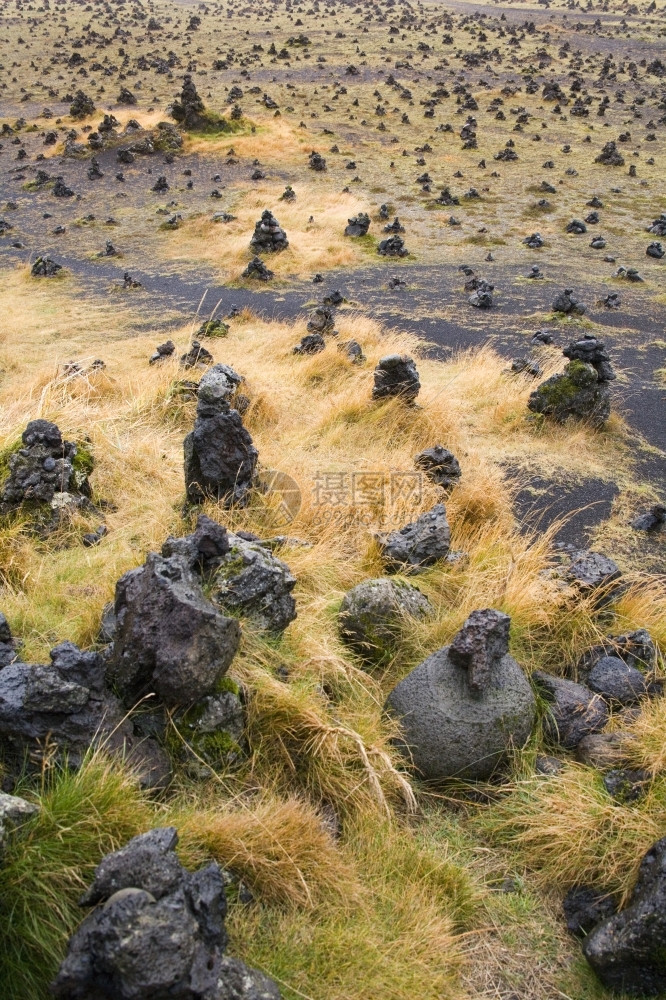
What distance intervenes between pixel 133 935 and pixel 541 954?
1769 millimetres

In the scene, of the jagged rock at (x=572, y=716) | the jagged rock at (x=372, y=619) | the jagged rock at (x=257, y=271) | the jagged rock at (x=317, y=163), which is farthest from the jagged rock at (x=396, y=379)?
the jagged rock at (x=317, y=163)

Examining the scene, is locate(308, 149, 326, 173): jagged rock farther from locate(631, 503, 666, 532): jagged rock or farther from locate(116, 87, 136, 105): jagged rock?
locate(631, 503, 666, 532): jagged rock

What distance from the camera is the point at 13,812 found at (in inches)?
96.0

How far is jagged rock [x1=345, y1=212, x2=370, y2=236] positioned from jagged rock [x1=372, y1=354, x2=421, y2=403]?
11.6m

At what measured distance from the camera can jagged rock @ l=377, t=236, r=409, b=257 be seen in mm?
17453

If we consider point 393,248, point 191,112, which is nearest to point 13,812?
point 393,248

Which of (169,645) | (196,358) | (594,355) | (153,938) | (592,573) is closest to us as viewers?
(153,938)

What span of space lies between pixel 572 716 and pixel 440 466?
3008mm

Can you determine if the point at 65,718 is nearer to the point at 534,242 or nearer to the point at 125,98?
the point at 534,242

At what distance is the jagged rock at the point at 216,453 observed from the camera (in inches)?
219

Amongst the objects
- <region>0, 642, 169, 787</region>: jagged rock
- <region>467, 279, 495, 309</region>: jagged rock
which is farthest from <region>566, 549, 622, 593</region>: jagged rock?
<region>467, 279, 495, 309</region>: jagged rock

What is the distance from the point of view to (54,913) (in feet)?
7.69

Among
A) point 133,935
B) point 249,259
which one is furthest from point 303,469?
point 249,259

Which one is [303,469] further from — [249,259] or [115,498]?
[249,259]
